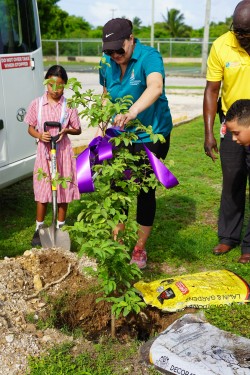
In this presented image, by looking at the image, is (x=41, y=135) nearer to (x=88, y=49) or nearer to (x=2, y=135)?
(x=2, y=135)

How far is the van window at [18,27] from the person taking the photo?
532 centimetres

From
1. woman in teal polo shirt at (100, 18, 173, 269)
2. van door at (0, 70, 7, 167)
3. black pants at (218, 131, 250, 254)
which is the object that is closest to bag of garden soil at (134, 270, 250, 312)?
woman in teal polo shirt at (100, 18, 173, 269)

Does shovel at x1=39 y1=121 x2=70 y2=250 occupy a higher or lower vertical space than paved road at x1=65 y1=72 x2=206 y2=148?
higher

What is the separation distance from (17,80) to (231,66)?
2170mm

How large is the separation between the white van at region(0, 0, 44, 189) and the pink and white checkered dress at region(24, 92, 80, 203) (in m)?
0.43

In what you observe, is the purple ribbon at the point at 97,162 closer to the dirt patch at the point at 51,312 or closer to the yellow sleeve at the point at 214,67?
the dirt patch at the point at 51,312

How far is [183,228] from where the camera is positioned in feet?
18.5

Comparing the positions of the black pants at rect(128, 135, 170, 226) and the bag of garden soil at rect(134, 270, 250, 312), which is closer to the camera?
the bag of garden soil at rect(134, 270, 250, 312)

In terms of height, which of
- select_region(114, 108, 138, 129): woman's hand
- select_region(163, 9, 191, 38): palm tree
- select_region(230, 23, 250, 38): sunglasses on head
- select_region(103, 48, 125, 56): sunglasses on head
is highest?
select_region(230, 23, 250, 38): sunglasses on head

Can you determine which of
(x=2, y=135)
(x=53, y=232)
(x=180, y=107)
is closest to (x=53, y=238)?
(x=53, y=232)

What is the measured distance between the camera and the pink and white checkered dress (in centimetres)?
496

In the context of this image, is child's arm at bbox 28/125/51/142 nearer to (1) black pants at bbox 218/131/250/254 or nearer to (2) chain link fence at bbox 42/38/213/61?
(1) black pants at bbox 218/131/250/254

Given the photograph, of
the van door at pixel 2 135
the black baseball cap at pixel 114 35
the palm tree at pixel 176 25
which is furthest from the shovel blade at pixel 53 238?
the palm tree at pixel 176 25

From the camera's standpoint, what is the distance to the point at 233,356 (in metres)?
2.97
